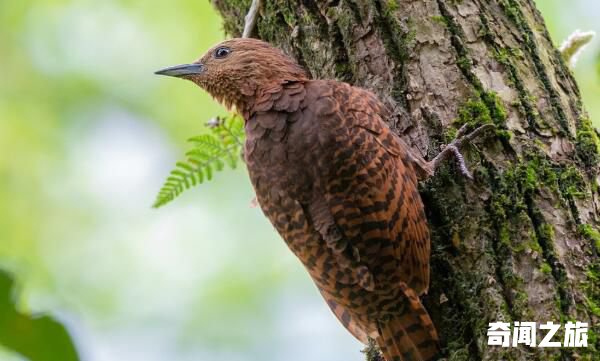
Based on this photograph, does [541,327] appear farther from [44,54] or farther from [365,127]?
[44,54]

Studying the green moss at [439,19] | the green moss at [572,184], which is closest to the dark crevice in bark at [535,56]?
the green moss at [572,184]

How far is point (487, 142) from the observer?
10.2 ft

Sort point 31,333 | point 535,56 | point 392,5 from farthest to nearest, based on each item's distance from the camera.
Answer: point 392,5
point 535,56
point 31,333

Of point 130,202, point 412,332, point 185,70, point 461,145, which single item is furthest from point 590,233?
point 130,202

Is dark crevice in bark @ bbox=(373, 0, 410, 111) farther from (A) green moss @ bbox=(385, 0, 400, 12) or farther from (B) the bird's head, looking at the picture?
(B) the bird's head

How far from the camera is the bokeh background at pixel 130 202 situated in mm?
8242

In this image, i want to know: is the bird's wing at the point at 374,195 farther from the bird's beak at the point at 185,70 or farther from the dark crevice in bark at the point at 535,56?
the bird's beak at the point at 185,70

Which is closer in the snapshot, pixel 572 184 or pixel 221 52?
pixel 572 184

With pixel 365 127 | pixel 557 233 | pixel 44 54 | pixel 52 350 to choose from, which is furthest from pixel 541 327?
pixel 44 54

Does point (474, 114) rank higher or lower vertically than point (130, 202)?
lower

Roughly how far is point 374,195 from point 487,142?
527 millimetres

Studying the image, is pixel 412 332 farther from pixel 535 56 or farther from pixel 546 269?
pixel 535 56

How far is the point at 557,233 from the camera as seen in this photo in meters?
2.84

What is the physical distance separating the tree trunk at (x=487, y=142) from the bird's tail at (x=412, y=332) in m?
0.07
